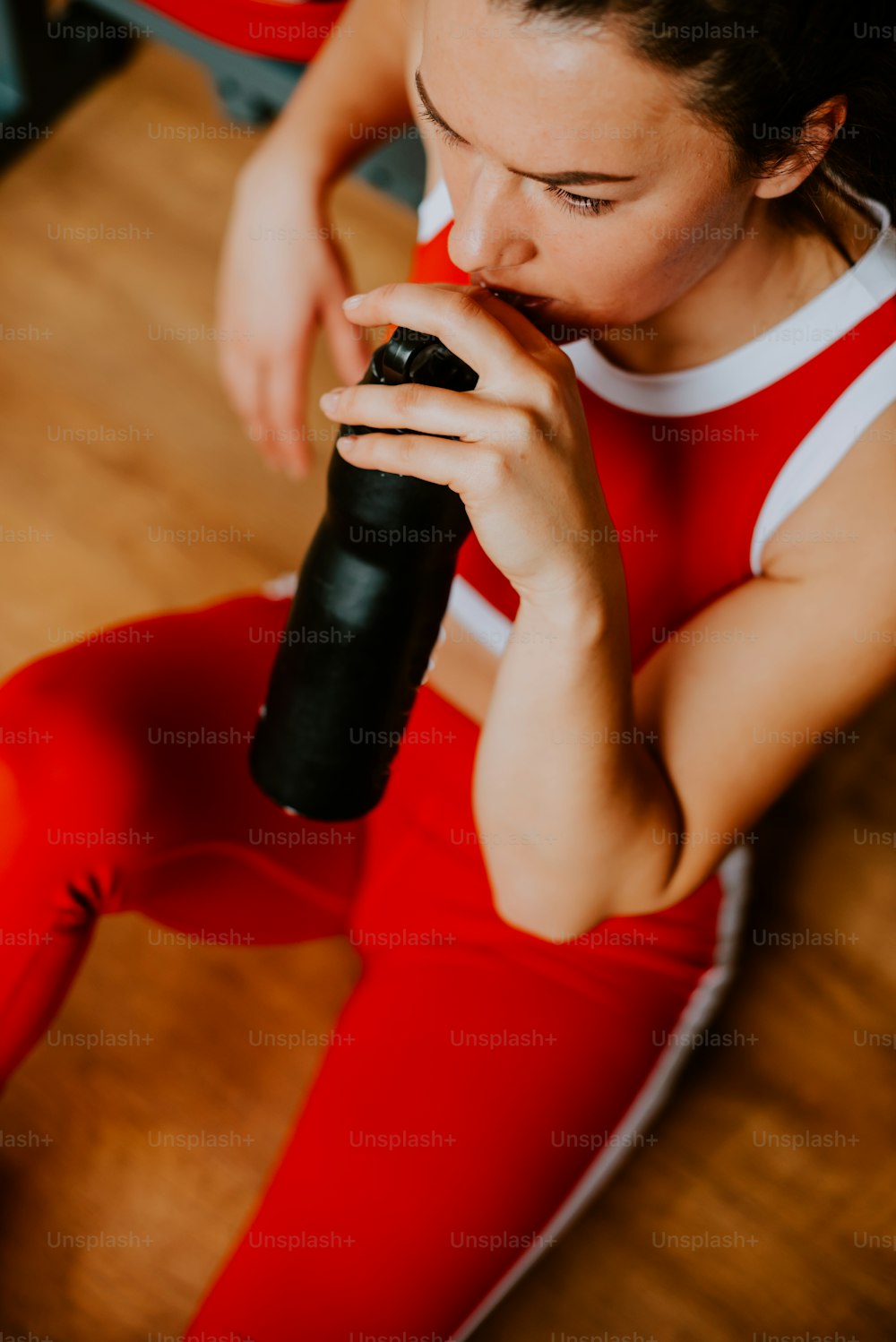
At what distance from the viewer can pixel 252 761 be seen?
0.84 meters

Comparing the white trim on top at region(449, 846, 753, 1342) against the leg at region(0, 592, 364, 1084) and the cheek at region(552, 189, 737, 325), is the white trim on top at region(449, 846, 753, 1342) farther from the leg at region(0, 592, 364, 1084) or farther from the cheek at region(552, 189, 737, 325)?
the cheek at region(552, 189, 737, 325)

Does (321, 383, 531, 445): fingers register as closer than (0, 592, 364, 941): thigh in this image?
Yes

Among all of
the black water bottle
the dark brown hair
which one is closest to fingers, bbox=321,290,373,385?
the black water bottle

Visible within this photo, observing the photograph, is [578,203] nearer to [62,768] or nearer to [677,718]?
[677,718]

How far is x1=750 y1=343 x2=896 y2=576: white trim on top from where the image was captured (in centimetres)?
79

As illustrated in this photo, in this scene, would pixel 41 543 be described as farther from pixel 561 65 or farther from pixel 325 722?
pixel 561 65

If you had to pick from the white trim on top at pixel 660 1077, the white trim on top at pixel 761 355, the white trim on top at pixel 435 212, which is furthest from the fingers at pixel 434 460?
the white trim on top at pixel 660 1077

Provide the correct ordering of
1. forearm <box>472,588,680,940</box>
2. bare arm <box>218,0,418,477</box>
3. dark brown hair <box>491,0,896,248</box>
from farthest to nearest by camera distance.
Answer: bare arm <box>218,0,418,477</box> → forearm <box>472,588,680,940</box> → dark brown hair <box>491,0,896,248</box>

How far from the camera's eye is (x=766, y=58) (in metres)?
0.60

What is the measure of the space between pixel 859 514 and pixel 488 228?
31cm

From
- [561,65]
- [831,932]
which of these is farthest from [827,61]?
[831,932]

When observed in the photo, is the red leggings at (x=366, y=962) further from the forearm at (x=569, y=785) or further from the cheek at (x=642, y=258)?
the cheek at (x=642, y=258)

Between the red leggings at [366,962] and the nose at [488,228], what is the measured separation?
0.45m

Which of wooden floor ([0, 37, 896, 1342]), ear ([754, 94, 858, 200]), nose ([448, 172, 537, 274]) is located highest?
ear ([754, 94, 858, 200])
